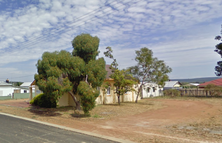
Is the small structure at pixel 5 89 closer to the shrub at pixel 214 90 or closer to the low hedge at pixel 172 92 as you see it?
the low hedge at pixel 172 92

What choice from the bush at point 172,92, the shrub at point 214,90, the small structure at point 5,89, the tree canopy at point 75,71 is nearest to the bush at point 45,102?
the tree canopy at point 75,71

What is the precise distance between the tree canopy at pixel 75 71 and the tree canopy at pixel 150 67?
27.3 feet

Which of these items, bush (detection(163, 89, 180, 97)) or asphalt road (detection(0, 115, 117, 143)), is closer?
asphalt road (detection(0, 115, 117, 143))

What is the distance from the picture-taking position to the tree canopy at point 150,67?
Result: 23875 mm

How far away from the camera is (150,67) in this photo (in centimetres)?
2442

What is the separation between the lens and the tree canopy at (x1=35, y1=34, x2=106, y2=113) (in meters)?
13.9

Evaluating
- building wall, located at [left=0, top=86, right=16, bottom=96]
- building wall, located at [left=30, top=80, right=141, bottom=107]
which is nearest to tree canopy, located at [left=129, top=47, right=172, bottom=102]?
building wall, located at [left=30, top=80, right=141, bottom=107]

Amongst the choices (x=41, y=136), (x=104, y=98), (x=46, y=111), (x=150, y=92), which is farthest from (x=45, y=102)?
(x=150, y=92)

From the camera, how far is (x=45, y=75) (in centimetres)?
1479

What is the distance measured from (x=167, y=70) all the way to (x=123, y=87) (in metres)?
6.12

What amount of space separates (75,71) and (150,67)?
12280 millimetres

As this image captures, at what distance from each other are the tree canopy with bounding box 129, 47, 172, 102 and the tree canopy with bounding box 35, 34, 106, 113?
8.32 metres

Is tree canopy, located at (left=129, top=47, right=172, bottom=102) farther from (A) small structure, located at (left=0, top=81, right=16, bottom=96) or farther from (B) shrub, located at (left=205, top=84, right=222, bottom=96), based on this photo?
(A) small structure, located at (left=0, top=81, right=16, bottom=96)

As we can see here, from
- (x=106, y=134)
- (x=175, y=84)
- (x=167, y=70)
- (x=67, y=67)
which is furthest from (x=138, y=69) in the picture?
(x=175, y=84)
